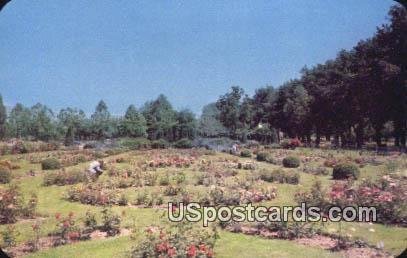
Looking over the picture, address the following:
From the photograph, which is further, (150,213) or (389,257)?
(150,213)

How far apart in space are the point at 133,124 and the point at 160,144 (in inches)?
21.8

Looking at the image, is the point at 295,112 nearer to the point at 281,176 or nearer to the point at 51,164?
the point at 281,176

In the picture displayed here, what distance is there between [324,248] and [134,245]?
9.46 ft

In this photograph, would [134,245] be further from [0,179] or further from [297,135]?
[297,135]

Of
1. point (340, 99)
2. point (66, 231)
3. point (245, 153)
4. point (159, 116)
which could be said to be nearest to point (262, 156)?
point (245, 153)

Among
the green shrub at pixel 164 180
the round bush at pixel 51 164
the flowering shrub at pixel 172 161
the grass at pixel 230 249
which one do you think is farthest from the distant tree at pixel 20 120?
the green shrub at pixel 164 180

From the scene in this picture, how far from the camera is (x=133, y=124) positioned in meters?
8.24

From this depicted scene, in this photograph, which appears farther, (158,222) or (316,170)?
(316,170)

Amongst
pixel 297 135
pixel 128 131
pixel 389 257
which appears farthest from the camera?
pixel 297 135

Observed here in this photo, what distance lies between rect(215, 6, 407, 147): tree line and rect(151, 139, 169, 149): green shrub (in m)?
1.02

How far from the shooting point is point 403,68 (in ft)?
27.0

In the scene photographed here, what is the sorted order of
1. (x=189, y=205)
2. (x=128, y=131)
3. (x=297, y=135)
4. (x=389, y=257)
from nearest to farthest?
1. (x=389, y=257)
2. (x=189, y=205)
3. (x=128, y=131)
4. (x=297, y=135)

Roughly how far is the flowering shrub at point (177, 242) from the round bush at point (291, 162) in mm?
1955

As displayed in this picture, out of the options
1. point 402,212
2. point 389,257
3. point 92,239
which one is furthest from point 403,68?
point 92,239
